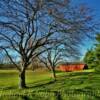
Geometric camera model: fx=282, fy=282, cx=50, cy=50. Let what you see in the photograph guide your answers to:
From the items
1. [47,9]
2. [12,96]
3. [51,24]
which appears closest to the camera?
[12,96]

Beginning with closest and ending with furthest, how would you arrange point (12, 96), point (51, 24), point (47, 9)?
point (12, 96), point (47, 9), point (51, 24)

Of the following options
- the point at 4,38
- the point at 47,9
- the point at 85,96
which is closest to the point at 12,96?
the point at 85,96

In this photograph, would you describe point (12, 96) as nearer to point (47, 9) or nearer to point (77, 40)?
point (47, 9)

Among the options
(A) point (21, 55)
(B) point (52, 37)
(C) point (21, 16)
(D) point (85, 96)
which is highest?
(C) point (21, 16)

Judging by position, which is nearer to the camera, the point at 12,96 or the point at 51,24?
the point at 12,96

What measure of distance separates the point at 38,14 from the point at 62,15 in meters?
2.54

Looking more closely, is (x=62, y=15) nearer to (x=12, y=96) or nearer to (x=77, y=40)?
(x=77, y=40)

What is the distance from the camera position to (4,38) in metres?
30.8

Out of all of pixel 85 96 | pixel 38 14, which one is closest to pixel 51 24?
pixel 38 14

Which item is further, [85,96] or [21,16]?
[21,16]

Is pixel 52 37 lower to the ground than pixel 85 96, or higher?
higher

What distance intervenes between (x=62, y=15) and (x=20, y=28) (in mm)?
4779

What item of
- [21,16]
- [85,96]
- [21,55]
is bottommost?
[85,96]

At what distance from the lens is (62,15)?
28.9 metres
